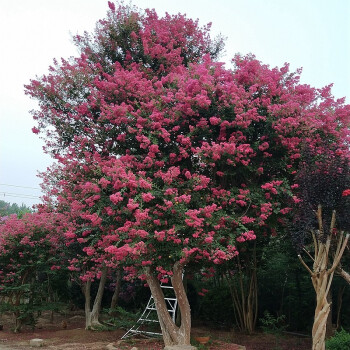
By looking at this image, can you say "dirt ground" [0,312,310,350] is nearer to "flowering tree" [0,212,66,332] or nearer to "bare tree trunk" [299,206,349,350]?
"flowering tree" [0,212,66,332]

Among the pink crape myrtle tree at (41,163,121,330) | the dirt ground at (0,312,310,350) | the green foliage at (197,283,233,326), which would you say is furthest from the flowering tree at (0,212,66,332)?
the green foliage at (197,283,233,326)

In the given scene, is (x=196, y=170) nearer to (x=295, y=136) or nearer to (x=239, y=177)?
(x=239, y=177)

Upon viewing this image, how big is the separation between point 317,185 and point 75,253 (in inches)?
267

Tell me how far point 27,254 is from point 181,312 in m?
5.13

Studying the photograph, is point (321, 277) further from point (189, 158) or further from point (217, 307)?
point (217, 307)

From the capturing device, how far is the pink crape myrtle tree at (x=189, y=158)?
6.41 metres

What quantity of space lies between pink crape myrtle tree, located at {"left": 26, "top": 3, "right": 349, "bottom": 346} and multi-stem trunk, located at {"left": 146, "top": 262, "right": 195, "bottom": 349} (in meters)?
0.02

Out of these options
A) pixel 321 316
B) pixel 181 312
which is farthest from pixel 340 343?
pixel 181 312

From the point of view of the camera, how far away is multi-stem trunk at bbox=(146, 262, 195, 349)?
7.37m

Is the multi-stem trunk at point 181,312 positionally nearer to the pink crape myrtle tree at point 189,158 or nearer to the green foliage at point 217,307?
the pink crape myrtle tree at point 189,158

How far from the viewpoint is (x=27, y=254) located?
10.7 m

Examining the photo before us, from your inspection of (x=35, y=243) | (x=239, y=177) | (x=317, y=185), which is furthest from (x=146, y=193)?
(x=35, y=243)

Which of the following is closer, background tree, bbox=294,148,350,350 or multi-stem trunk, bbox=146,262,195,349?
background tree, bbox=294,148,350,350

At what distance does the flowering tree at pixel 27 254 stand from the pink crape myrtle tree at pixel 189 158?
2.81 m
